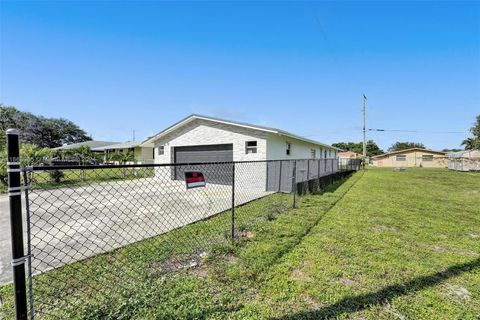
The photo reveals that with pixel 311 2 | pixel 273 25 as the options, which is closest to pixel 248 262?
pixel 311 2

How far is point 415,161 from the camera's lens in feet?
141

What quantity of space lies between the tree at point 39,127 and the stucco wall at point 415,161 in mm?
63799

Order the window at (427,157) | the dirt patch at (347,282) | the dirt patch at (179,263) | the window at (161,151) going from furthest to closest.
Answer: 1. the window at (427,157)
2. the window at (161,151)
3. the dirt patch at (179,263)
4. the dirt patch at (347,282)

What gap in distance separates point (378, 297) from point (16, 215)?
3204mm

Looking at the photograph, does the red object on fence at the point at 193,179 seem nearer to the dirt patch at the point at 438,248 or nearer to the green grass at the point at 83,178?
the green grass at the point at 83,178

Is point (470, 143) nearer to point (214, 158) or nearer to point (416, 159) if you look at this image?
point (416, 159)

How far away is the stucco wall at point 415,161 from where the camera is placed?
40500 millimetres

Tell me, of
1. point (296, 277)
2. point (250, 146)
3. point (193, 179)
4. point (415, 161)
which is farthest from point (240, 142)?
point (415, 161)

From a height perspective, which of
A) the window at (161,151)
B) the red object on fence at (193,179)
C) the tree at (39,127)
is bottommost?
the red object on fence at (193,179)

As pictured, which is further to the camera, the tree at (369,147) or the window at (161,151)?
the tree at (369,147)

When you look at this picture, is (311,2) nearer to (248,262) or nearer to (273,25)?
(273,25)

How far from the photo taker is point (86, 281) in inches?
105

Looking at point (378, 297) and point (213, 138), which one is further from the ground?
point (213, 138)

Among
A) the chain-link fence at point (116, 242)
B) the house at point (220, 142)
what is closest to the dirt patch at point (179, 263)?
the chain-link fence at point (116, 242)
